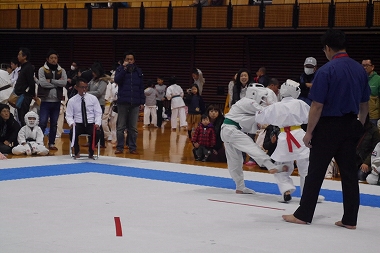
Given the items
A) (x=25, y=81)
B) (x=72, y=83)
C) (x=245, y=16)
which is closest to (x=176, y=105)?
(x=72, y=83)

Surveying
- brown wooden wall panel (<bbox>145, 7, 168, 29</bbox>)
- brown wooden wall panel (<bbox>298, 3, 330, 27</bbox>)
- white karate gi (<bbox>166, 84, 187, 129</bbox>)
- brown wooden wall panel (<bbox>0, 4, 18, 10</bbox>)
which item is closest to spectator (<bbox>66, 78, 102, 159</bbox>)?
white karate gi (<bbox>166, 84, 187, 129</bbox>)

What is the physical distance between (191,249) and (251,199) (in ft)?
9.26

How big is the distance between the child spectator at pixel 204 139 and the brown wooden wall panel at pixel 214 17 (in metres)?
8.33

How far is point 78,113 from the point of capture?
11.6 meters

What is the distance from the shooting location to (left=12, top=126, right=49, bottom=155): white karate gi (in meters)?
12.1

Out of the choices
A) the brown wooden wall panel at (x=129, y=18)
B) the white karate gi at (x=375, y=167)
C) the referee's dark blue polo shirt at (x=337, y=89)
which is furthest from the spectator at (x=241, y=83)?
the brown wooden wall panel at (x=129, y=18)

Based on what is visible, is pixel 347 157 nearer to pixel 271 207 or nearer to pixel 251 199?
pixel 271 207

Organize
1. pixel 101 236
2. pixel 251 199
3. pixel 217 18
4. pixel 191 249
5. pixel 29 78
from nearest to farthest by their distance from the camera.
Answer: pixel 191 249, pixel 101 236, pixel 251 199, pixel 29 78, pixel 217 18

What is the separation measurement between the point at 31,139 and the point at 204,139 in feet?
10.3

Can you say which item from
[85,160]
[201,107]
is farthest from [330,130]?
[201,107]

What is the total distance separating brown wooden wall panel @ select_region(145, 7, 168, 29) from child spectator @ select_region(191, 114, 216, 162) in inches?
372

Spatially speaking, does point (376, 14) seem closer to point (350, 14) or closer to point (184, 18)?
point (350, 14)

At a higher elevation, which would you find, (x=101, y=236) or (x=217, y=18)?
(x=217, y=18)

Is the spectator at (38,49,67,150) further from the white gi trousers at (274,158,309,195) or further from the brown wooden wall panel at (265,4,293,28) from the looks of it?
the brown wooden wall panel at (265,4,293,28)
